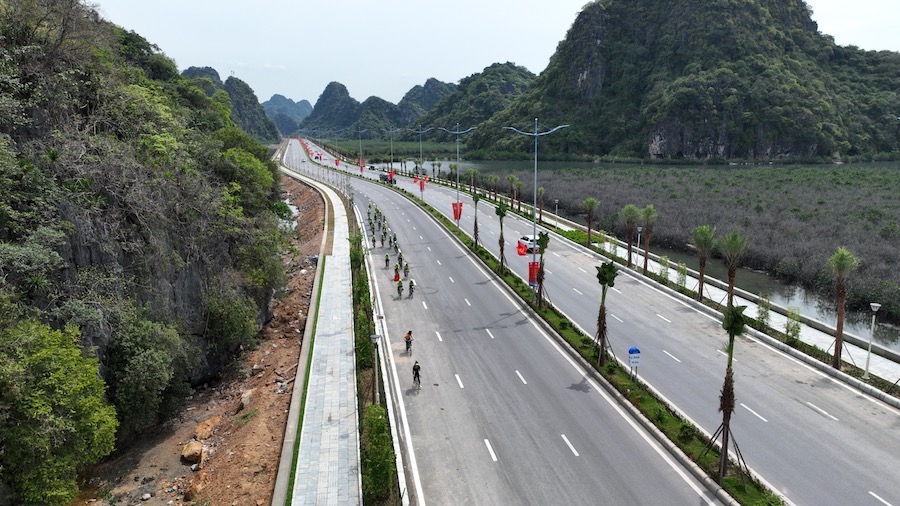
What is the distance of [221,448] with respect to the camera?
2155 centimetres

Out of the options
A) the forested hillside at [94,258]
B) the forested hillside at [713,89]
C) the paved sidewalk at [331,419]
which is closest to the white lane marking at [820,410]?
the paved sidewalk at [331,419]

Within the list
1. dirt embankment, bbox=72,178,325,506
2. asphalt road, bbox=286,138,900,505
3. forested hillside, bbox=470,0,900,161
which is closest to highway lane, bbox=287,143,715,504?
asphalt road, bbox=286,138,900,505

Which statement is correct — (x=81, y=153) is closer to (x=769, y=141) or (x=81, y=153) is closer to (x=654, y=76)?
(x=769, y=141)

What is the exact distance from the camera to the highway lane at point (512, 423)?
16.9 m

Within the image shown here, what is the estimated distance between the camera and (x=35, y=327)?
16.5 meters

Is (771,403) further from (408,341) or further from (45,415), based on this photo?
(45,415)

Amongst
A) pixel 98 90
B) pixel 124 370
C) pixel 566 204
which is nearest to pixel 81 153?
pixel 98 90

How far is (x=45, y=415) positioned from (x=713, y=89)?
556 ft

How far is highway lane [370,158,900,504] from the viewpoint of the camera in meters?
17.2

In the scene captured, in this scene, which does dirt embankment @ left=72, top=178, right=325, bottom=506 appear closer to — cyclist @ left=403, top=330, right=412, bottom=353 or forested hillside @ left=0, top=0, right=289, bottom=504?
forested hillside @ left=0, top=0, right=289, bottom=504

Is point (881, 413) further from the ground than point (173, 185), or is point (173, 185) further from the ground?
point (173, 185)

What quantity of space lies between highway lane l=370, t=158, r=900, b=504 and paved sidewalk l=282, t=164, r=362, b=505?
A: 513 inches

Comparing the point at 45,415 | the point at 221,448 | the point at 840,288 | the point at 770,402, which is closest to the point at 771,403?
the point at 770,402

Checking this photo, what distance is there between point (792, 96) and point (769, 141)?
12516 mm
